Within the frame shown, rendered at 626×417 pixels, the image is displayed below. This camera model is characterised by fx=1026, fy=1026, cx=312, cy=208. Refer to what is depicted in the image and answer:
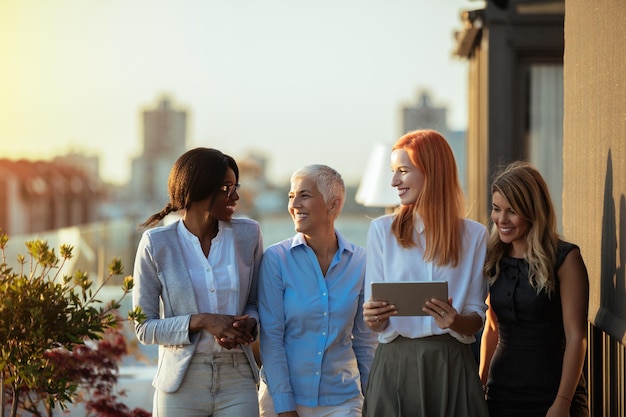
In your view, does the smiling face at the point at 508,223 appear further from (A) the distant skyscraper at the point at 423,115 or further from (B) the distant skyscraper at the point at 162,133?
(B) the distant skyscraper at the point at 162,133

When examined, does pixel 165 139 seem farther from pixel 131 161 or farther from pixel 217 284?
pixel 217 284

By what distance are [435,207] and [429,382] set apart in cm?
54

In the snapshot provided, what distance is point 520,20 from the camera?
8.37 metres

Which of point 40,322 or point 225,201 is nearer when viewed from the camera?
point 40,322

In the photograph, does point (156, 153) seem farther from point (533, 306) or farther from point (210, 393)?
point (533, 306)

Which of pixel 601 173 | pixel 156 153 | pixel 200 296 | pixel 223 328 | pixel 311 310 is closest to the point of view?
pixel 223 328

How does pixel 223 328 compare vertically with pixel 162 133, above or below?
below

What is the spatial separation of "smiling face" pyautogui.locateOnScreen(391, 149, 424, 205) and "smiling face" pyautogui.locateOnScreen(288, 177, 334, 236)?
1.39ft

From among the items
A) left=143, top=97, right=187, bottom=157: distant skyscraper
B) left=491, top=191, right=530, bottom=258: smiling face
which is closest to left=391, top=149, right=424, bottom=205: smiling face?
left=491, top=191, right=530, bottom=258: smiling face

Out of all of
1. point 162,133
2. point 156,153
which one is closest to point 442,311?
point 162,133

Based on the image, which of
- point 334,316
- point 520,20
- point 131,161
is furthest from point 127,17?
point 334,316

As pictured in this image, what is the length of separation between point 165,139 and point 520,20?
55.5 feet

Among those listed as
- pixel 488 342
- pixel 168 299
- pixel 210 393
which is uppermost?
pixel 168 299

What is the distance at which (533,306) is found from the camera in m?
3.23
